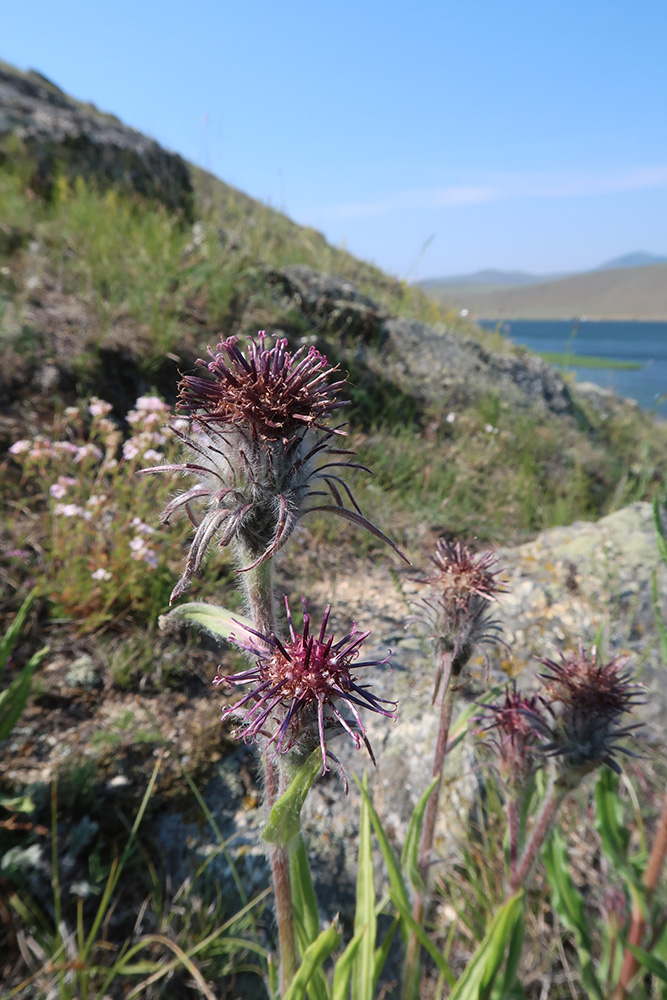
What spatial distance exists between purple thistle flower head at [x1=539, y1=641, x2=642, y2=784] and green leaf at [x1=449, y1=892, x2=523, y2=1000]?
1.24 feet

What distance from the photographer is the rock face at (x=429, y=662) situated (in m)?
2.41

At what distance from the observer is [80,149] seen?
7.64 metres

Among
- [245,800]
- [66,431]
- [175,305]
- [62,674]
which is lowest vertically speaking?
[245,800]

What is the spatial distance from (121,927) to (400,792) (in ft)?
4.12

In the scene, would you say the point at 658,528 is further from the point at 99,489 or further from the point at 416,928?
the point at 99,489

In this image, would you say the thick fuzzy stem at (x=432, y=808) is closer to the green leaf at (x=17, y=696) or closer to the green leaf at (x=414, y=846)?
the green leaf at (x=414, y=846)

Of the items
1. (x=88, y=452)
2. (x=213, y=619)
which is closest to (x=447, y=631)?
(x=213, y=619)

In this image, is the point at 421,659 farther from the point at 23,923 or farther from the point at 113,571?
the point at 23,923

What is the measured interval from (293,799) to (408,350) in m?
6.51

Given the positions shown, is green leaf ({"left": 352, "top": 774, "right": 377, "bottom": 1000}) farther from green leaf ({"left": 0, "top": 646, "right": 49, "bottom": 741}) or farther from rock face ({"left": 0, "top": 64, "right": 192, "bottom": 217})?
rock face ({"left": 0, "top": 64, "right": 192, "bottom": 217})

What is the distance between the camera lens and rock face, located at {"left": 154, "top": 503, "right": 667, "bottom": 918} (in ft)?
7.89

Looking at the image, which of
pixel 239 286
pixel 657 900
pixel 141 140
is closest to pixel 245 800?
pixel 657 900

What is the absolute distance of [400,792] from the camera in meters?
2.53

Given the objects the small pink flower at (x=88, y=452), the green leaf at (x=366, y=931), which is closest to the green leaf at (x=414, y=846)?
the green leaf at (x=366, y=931)
